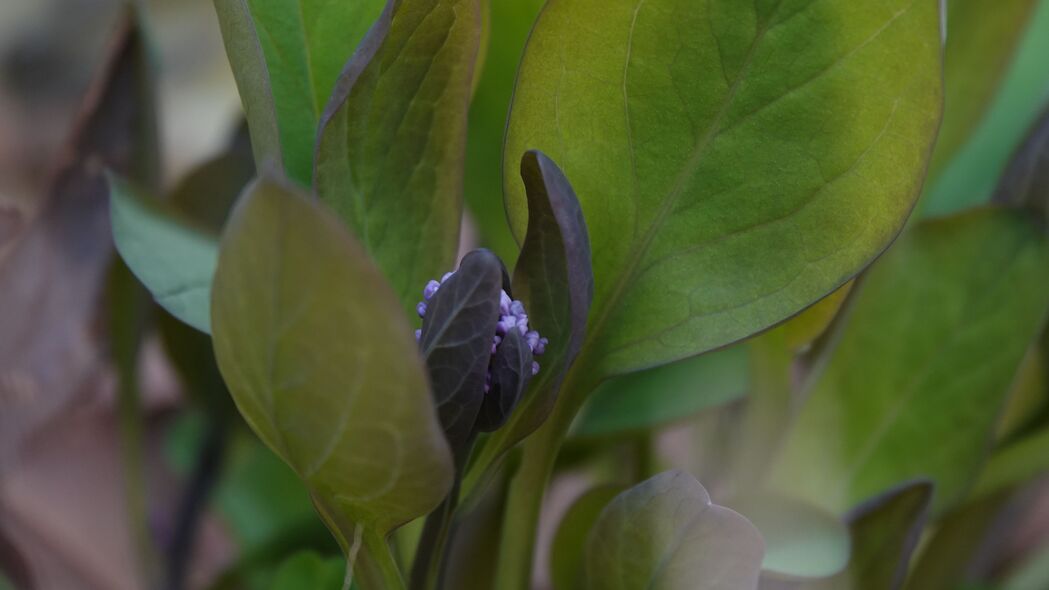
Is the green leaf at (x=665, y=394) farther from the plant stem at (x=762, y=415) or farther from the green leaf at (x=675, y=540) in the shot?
the green leaf at (x=675, y=540)

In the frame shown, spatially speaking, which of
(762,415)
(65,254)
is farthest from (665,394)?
(65,254)

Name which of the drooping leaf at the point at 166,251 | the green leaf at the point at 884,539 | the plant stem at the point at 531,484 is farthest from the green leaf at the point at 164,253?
the green leaf at the point at 884,539

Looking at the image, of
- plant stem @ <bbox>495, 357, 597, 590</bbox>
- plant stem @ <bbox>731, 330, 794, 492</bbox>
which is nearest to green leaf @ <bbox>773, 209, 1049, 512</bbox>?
plant stem @ <bbox>731, 330, 794, 492</bbox>

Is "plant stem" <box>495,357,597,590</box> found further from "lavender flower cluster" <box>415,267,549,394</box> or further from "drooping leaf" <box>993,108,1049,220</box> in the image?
"drooping leaf" <box>993,108,1049,220</box>

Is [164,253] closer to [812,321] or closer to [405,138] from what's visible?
[405,138]

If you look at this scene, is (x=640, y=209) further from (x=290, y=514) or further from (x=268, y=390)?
(x=290, y=514)

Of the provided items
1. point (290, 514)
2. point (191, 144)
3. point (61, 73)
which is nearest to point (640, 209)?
point (290, 514)
